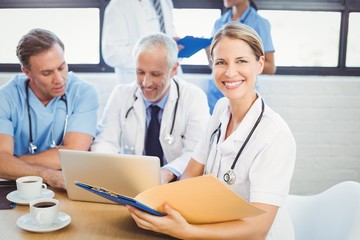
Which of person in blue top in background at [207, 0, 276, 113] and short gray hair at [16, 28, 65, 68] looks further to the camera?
person in blue top in background at [207, 0, 276, 113]

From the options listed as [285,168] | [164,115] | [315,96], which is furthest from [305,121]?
[285,168]

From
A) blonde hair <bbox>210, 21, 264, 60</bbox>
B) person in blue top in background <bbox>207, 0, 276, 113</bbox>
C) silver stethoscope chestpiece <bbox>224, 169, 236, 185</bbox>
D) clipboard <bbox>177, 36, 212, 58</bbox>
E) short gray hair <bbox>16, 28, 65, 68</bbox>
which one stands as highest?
person in blue top in background <bbox>207, 0, 276, 113</bbox>

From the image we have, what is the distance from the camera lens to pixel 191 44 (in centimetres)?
260

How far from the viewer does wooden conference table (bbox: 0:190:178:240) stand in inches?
49.0

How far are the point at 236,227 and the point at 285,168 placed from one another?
0.24m

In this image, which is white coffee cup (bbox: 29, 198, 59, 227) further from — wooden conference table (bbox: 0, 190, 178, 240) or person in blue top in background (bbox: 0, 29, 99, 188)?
person in blue top in background (bbox: 0, 29, 99, 188)

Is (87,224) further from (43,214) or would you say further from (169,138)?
(169,138)

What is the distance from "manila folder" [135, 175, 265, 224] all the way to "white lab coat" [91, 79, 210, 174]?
90 centimetres

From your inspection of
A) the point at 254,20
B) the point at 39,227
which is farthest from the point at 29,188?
the point at 254,20

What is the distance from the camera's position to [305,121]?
11.2ft

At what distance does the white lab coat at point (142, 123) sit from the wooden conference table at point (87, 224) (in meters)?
0.69

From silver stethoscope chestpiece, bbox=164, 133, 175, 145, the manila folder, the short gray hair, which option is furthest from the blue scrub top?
the manila folder

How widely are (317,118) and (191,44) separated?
4.27 feet

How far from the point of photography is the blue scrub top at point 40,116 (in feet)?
6.66
